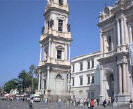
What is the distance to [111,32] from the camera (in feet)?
137

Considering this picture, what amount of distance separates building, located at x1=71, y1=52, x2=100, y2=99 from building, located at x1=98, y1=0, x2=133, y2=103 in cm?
1220

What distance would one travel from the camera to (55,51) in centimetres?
5150

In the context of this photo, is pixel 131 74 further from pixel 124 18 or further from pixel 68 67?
pixel 68 67

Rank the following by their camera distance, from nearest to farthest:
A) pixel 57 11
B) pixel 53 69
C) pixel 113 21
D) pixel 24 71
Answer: pixel 113 21, pixel 53 69, pixel 57 11, pixel 24 71

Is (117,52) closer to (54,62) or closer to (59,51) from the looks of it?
(54,62)

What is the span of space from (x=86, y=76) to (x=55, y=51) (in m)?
12.6

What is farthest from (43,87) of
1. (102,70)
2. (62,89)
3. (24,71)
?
(24,71)

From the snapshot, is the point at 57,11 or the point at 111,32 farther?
the point at 57,11

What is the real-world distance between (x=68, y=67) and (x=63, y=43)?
5.87m

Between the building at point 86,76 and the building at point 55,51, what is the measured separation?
762 centimetres

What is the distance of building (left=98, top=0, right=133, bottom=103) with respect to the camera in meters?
36.2

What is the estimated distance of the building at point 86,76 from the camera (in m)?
55.2

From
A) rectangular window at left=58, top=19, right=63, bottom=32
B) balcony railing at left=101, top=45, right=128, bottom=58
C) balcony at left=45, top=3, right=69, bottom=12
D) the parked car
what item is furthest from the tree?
balcony railing at left=101, top=45, right=128, bottom=58

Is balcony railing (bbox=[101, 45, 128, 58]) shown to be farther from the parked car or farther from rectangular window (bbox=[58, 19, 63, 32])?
the parked car
